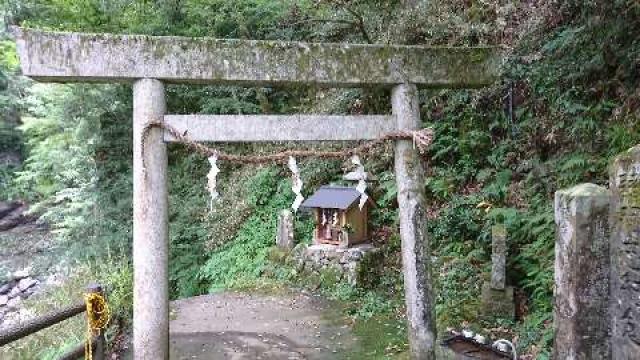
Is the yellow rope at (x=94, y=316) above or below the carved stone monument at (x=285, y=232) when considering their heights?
below

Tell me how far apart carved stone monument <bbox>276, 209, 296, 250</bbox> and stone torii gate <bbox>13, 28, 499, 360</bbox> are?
197 inches

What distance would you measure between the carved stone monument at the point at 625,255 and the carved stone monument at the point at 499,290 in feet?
11.6

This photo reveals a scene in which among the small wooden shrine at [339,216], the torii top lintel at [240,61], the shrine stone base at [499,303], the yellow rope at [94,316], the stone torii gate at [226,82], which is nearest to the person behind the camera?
the torii top lintel at [240,61]

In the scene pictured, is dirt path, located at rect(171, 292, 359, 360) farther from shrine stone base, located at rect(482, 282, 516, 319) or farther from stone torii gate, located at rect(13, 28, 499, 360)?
stone torii gate, located at rect(13, 28, 499, 360)

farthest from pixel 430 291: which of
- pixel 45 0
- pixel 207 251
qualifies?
pixel 45 0

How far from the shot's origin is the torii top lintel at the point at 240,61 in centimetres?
417

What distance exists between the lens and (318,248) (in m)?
9.05

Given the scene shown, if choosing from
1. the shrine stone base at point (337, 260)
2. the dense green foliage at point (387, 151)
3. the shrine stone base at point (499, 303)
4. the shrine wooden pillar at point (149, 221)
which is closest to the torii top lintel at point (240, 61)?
the shrine wooden pillar at point (149, 221)

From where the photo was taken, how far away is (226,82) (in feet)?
15.0

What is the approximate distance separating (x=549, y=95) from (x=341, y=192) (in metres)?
3.43

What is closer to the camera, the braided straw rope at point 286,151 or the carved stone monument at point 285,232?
the braided straw rope at point 286,151

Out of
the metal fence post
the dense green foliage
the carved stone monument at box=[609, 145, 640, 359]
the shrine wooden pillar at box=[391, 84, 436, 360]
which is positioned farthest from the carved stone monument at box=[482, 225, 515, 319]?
the metal fence post

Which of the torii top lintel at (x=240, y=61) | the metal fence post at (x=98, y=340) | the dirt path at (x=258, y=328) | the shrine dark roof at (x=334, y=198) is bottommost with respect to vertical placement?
the dirt path at (x=258, y=328)

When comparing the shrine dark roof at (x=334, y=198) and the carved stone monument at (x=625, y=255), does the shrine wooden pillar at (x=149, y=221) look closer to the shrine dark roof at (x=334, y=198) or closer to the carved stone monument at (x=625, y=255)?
the carved stone monument at (x=625, y=255)
